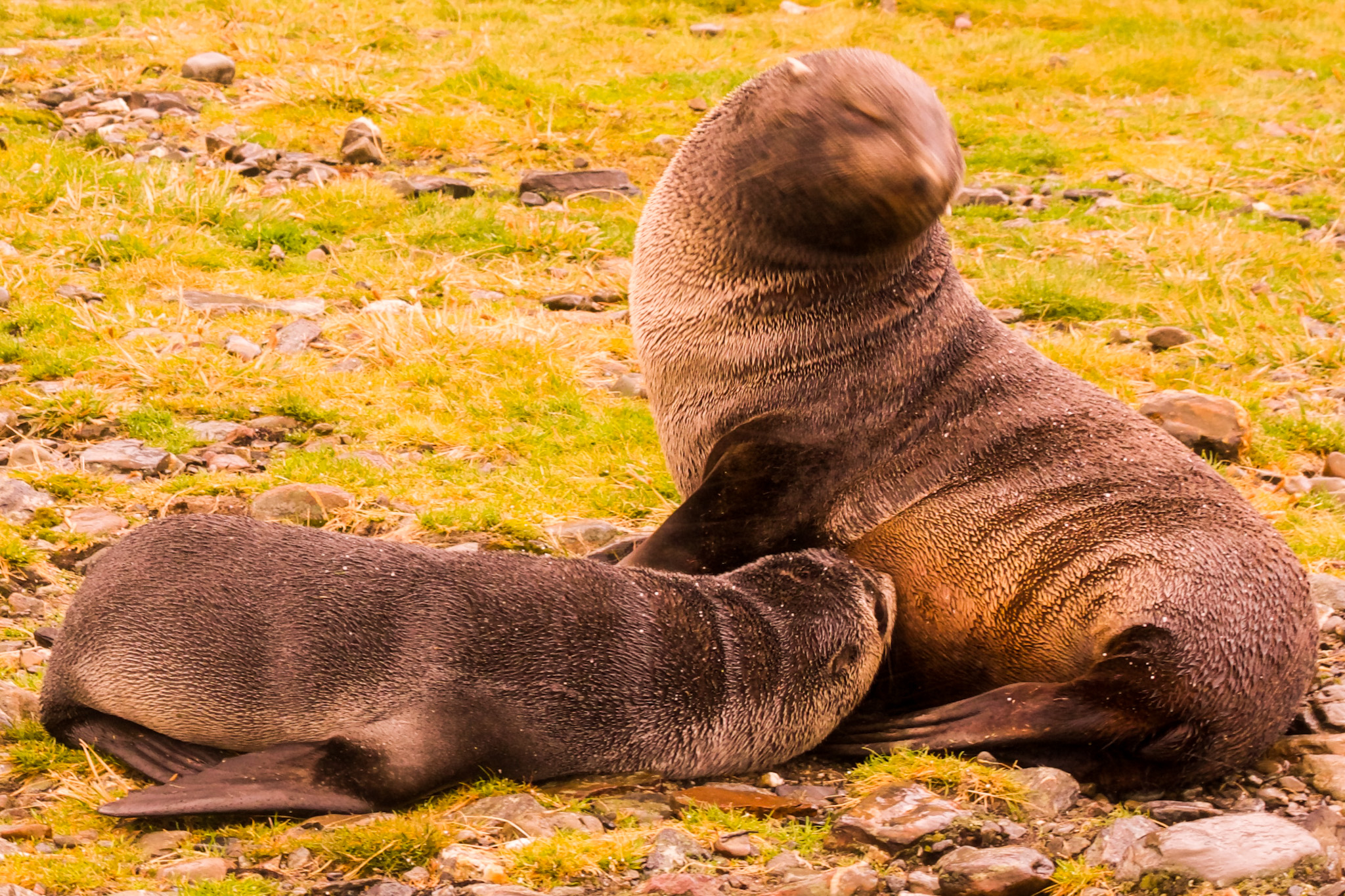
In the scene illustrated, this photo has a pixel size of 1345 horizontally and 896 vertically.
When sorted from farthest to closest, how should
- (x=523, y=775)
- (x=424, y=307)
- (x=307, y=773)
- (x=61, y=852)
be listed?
1. (x=424, y=307)
2. (x=523, y=775)
3. (x=307, y=773)
4. (x=61, y=852)

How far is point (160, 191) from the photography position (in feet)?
27.3

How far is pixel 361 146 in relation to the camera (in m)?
9.95

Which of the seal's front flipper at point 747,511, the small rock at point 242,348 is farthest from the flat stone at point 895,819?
the small rock at point 242,348

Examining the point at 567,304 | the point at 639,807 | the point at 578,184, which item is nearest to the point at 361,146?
the point at 578,184

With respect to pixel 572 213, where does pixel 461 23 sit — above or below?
above

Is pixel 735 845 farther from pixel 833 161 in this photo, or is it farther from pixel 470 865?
pixel 833 161

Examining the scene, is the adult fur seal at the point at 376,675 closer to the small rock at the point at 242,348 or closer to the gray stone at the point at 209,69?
the small rock at the point at 242,348

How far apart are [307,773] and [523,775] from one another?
0.61 m

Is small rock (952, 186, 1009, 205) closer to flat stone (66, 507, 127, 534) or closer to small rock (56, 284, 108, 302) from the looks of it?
small rock (56, 284, 108, 302)

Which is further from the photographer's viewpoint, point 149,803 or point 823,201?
point 823,201

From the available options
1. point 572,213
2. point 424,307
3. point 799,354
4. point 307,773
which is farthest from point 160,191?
point 307,773

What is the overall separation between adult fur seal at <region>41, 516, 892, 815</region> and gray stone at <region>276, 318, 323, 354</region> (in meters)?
3.24

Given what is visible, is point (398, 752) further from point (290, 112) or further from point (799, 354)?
Result: point (290, 112)

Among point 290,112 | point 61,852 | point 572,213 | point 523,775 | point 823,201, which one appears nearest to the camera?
point 61,852
